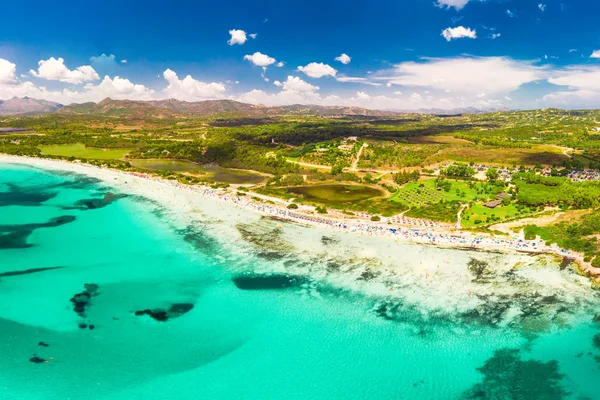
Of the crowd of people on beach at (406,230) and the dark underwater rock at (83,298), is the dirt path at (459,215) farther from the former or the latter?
the dark underwater rock at (83,298)

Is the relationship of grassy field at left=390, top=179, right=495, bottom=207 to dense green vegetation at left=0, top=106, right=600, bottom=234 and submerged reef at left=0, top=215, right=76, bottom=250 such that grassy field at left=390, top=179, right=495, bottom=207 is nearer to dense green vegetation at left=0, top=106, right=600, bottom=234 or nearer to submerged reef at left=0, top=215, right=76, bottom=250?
dense green vegetation at left=0, top=106, right=600, bottom=234

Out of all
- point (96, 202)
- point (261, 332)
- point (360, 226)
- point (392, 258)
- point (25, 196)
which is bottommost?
point (261, 332)

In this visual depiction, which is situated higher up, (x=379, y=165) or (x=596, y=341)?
(x=379, y=165)

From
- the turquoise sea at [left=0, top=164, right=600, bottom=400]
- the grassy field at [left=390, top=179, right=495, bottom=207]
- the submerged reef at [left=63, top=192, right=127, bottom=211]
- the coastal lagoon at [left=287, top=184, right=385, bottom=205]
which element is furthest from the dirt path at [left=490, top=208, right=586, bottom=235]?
the submerged reef at [left=63, top=192, right=127, bottom=211]

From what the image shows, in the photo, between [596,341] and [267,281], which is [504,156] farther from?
[267,281]

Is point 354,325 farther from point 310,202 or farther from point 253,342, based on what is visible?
point 310,202

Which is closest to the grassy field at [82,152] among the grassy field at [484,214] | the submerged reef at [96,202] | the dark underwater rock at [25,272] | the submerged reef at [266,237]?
the submerged reef at [96,202]

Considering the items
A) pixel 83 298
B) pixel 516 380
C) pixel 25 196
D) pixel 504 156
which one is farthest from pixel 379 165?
pixel 25 196
